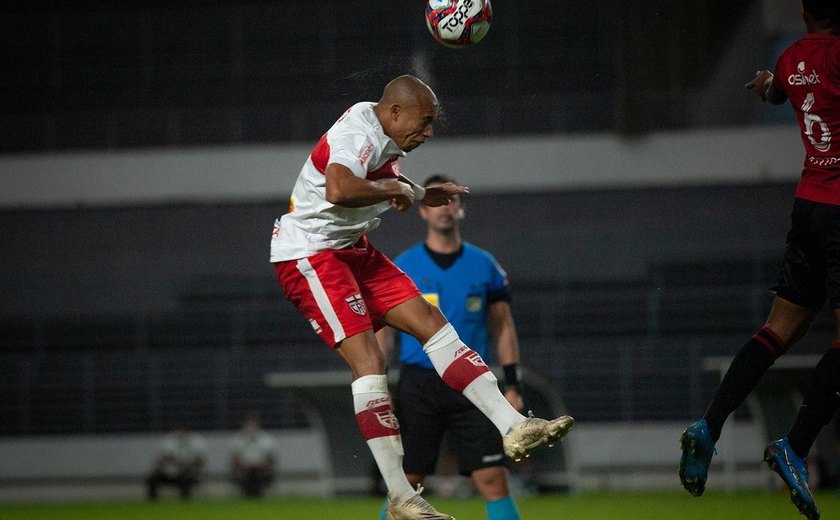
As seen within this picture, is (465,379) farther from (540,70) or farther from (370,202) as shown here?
(540,70)

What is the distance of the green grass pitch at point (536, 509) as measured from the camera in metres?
9.42

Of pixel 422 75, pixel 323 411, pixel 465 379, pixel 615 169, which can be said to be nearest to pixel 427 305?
pixel 465 379

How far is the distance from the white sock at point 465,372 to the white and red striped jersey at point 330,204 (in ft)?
1.90

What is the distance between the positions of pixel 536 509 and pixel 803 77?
673 cm

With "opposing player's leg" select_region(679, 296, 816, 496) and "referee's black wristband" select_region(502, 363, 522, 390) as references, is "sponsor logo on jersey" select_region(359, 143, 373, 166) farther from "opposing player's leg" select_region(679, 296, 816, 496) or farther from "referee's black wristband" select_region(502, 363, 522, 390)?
"referee's black wristband" select_region(502, 363, 522, 390)

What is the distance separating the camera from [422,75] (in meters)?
5.84

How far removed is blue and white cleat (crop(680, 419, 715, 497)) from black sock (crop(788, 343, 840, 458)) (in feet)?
1.09

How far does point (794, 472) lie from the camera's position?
4.52 m

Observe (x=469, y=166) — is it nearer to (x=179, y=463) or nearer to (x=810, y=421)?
(x=179, y=463)

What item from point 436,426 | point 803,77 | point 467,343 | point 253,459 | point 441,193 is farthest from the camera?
point 253,459

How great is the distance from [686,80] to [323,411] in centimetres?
978

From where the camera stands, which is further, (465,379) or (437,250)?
(437,250)

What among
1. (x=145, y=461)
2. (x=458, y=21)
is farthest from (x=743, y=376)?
(x=145, y=461)

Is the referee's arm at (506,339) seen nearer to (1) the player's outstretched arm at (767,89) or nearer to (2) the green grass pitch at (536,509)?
(1) the player's outstretched arm at (767,89)
